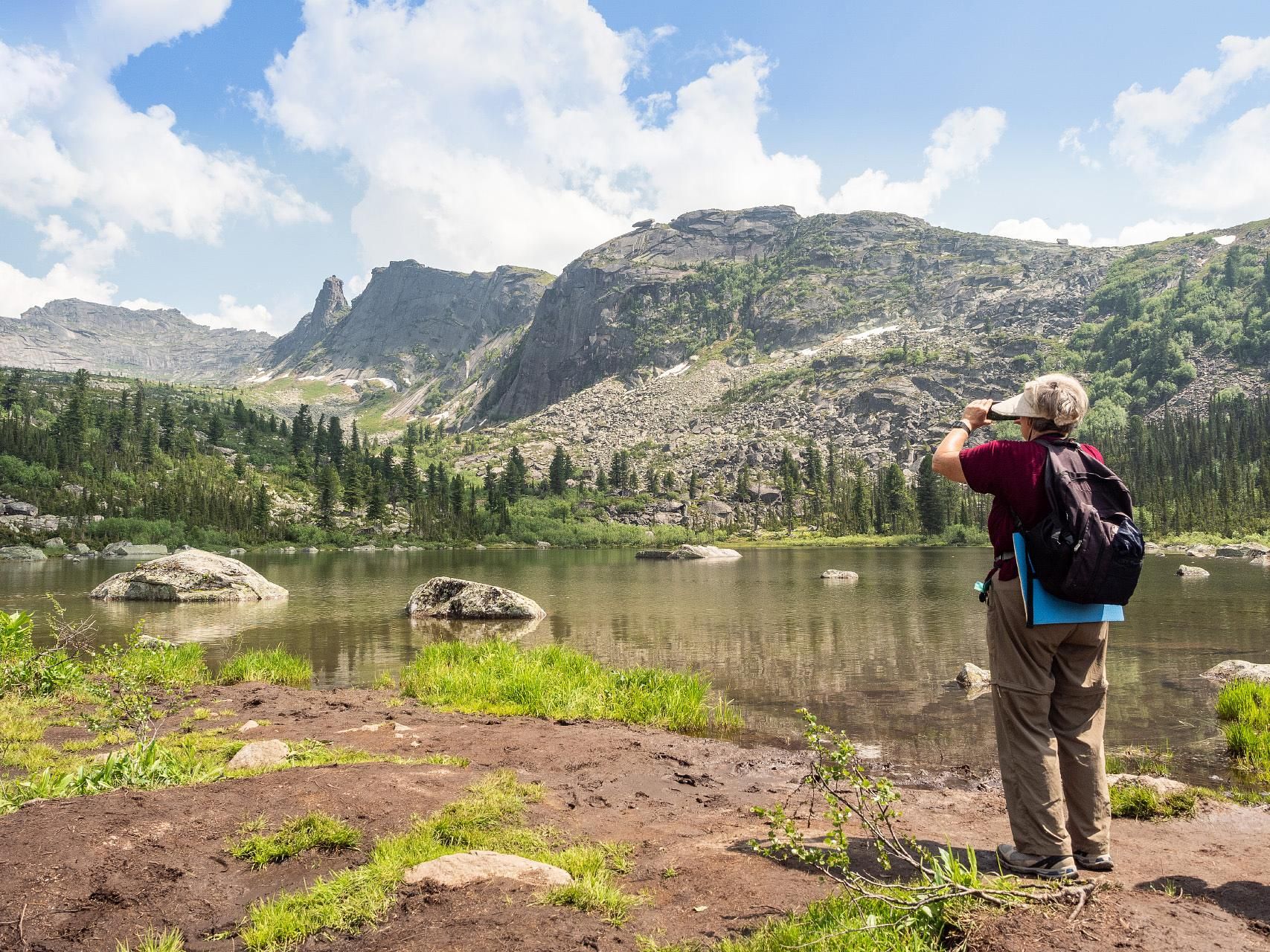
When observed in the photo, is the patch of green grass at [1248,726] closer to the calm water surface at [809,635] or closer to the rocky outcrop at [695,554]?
the calm water surface at [809,635]

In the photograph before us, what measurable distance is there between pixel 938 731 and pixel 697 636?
1375cm

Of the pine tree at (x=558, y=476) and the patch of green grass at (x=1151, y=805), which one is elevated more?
the pine tree at (x=558, y=476)

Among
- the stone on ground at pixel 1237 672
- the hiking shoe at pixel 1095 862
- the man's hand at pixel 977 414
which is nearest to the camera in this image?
the hiking shoe at pixel 1095 862

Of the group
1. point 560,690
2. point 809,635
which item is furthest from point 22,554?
point 560,690

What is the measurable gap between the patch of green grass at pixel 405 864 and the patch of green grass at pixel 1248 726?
33.5ft

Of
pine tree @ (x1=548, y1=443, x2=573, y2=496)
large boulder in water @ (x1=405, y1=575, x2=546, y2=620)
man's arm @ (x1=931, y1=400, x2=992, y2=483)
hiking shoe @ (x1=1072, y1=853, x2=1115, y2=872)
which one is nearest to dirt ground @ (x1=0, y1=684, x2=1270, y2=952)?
hiking shoe @ (x1=1072, y1=853, x2=1115, y2=872)

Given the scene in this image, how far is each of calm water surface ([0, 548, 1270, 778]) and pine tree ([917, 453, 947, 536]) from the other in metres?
68.3

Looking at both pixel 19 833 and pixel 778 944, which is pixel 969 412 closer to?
pixel 778 944

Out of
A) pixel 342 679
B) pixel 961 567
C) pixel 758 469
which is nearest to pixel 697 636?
pixel 342 679

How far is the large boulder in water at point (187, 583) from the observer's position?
38.2 meters

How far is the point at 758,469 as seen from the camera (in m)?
199

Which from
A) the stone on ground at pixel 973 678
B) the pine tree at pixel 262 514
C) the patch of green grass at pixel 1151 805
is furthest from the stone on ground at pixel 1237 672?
the pine tree at pixel 262 514

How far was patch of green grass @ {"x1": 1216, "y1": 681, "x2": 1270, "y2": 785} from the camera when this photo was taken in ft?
33.5

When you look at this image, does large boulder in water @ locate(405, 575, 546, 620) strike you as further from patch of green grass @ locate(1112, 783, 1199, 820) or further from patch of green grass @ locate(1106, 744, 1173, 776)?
patch of green grass @ locate(1112, 783, 1199, 820)
